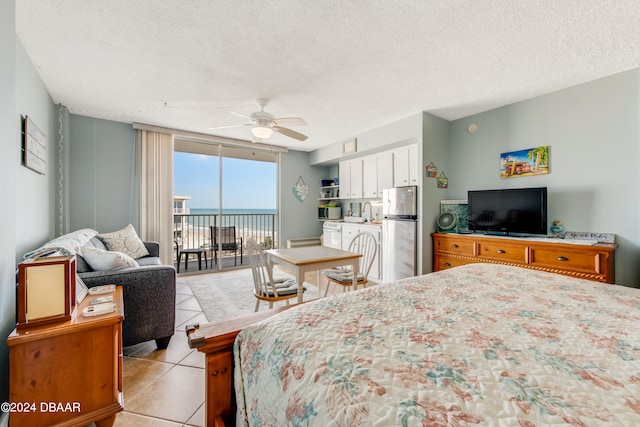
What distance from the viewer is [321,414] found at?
0.58 m

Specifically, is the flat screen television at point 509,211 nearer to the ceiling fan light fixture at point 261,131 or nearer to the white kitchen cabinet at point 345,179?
the white kitchen cabinet at point 345,179

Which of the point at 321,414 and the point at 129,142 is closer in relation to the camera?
the point at 321,414

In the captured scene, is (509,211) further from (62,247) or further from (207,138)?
(207,138)

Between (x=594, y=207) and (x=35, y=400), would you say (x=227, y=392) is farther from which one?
(x=594, y=207)

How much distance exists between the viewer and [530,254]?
2.70 m

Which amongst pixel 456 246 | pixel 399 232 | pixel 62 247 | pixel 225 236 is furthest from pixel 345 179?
pixel 62 247

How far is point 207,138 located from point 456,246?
14.1 ft

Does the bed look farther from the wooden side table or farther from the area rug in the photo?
the area rug

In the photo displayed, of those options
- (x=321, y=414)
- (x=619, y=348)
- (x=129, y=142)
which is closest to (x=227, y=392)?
(x=321, y=414)

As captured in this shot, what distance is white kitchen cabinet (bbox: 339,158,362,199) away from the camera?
15.9 feet

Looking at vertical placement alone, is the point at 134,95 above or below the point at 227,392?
above

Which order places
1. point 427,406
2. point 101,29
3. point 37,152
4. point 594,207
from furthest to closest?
point 594,207 → point 37,152 → point 101,29 → point 427,406

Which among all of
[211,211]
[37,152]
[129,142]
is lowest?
[211,211]

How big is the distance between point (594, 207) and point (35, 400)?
15.0 feet
